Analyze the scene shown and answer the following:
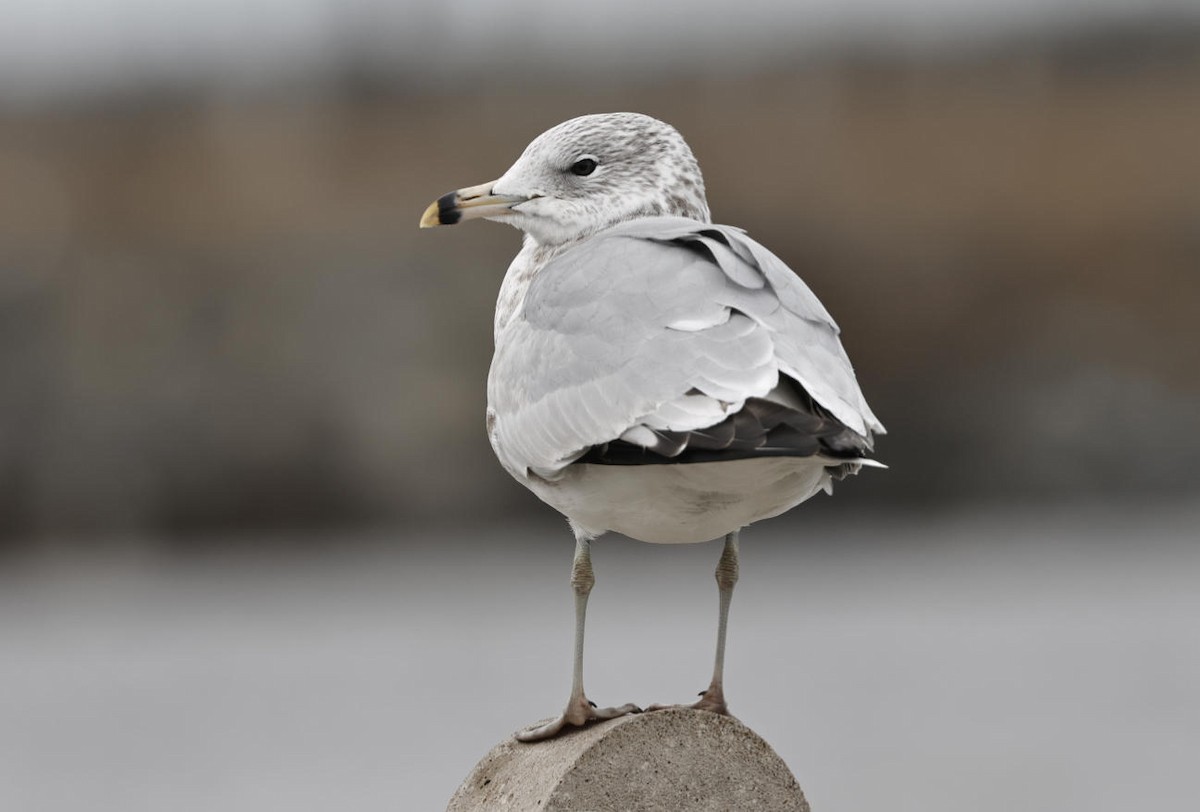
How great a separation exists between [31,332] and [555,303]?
7.63m

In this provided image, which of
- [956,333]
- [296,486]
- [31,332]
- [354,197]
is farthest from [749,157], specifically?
[31,332]

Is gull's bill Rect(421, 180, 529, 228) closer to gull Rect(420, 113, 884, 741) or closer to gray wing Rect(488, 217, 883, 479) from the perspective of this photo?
gull Rect(420, 113, 884, 741)

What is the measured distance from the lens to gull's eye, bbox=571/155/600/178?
4.12 m

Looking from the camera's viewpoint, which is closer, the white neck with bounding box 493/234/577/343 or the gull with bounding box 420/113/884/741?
the gull with bounding box 420/113/884/741

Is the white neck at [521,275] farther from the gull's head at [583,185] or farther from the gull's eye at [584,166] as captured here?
the gull's eye at [584,166]

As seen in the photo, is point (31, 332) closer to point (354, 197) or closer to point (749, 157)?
point (354, 197)

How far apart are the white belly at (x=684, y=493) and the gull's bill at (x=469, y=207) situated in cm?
73

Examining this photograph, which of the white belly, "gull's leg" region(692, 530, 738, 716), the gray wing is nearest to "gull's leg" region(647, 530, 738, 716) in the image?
"gull's leg" region(692, 530, 738, 716)

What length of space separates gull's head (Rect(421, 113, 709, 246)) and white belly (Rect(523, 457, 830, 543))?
725 millimetres

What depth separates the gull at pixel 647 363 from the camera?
317cm

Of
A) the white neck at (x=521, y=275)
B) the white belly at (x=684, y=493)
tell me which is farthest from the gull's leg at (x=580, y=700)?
the white neck at (x=521, y=275)

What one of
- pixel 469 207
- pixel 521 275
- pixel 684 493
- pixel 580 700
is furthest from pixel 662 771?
pixel 469 207

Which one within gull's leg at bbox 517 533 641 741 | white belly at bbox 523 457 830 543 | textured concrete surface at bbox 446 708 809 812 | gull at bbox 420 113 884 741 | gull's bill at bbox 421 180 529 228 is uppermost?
gull's bill at bbox 421 180 529 228

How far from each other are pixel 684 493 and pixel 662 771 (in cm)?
69
